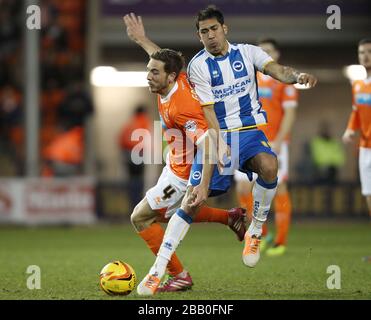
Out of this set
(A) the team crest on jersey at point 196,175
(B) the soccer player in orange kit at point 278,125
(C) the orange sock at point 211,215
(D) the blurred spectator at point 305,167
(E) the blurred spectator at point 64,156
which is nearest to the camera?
(A) the team crest on jersey at point 196,175

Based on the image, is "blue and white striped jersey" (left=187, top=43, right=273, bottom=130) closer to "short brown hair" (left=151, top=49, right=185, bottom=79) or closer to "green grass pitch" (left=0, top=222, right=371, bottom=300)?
"short brown hair" (left=151, top=49, right=185, bottom=79)

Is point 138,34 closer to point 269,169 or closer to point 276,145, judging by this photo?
point 269,169

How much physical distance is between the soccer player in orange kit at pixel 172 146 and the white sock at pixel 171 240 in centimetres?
23

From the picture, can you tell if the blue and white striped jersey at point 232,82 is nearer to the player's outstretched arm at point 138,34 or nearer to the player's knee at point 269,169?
the player's knee at point 269,169

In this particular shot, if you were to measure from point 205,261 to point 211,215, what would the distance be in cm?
237

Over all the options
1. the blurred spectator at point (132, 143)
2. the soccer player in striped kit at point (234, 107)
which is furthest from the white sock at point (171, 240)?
the blurred spectator at point (132, 143)

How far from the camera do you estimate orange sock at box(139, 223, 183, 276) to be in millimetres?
7676

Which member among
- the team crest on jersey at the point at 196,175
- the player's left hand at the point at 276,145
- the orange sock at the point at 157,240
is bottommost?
the orange sock at the point at 157,240

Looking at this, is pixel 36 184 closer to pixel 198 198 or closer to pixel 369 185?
pixel 369 185

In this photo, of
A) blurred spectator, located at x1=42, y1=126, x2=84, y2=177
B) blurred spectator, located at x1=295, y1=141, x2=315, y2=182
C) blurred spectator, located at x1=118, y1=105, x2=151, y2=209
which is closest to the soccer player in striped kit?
blurred spectator, located at x1=42, y1=126, x2=84, y2=177

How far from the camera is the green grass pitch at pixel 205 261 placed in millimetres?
7445

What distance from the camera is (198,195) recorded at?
23.6 ft

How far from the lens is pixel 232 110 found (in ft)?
25.5
